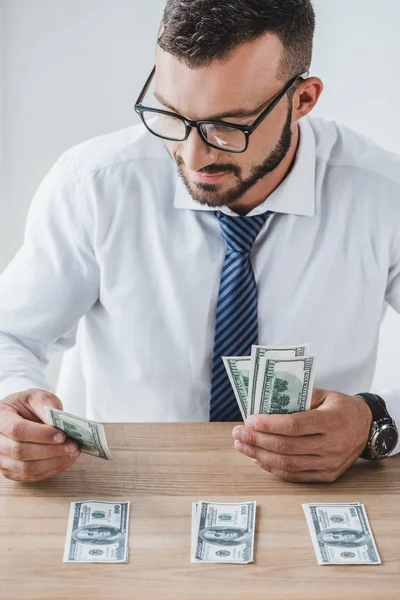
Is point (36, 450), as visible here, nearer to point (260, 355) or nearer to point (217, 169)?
point (260, 355)

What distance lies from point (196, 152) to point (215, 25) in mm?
261

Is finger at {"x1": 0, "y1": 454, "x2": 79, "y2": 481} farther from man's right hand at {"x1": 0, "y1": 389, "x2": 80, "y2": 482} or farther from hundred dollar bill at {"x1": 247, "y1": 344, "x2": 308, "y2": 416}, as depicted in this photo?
hundred dollar bill at {"x1": 247, "y1": 344, "x2": 308, "y2": 416}

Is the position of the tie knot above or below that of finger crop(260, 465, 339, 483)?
above

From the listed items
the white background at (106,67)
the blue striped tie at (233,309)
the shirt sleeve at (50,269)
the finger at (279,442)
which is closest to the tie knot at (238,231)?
the blue striped tie at (233,309)

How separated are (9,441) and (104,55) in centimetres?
207

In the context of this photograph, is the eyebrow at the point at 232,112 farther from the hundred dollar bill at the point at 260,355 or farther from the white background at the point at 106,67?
the white background at the point at 106,67

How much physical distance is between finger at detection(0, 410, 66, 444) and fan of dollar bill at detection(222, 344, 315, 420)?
358 millimetres

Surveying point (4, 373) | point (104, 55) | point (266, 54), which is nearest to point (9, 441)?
point (4, 373)

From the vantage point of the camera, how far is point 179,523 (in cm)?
171

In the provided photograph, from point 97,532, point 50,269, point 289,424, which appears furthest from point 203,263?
point 97,532

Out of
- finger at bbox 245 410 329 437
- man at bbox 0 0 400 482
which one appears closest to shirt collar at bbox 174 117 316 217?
man at bbox 0 0 400 482

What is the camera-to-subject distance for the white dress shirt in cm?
230

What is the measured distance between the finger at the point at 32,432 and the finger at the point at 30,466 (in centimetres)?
4

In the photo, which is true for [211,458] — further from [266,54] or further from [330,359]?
[266,54]
